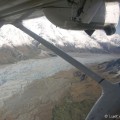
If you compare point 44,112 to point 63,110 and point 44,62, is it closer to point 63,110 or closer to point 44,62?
point 63,110

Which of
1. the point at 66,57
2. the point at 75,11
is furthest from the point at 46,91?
the point at 75,11

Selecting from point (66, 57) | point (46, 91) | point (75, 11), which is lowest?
point (46, 91)

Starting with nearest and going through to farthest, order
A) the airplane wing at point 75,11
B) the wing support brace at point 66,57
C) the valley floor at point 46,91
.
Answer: the airplane wing at point 75,11 < the wing support brace at point 66,57 < the valley floor at point 46,91

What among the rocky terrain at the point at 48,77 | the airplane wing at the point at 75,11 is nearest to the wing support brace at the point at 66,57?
the airplane wing at the point at 75,11

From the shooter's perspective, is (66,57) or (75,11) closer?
(75,11)

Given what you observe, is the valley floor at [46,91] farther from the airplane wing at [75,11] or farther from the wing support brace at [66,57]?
the airplane wing at [75,11]

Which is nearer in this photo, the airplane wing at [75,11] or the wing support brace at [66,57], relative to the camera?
the airplane wing at [75,11]

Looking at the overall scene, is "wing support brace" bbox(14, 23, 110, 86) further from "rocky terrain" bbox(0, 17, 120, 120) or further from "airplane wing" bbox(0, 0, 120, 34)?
"rocky terrain" bbox(0, 17, 120, 120)

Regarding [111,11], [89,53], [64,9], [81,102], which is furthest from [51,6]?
[89,53]

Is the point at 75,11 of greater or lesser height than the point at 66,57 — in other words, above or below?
above

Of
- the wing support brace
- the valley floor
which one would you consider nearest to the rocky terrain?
the valley floor

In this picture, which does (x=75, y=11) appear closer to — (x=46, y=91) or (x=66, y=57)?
(x=66, y=57)
